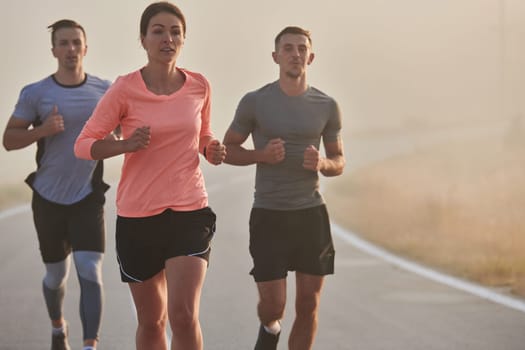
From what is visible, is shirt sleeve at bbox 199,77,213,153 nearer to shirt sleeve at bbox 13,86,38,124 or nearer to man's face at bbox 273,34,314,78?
man's face at bbox 273,34,314,78

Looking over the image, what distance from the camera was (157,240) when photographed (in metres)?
6.05

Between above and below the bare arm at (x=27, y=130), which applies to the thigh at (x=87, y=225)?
below

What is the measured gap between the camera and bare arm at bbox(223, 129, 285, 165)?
678cm

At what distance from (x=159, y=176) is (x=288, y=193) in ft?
3.99

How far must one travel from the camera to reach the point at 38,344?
29.0 ft

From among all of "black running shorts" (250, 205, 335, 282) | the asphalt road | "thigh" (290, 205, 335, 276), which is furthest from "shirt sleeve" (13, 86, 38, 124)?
"thigh" (290, 205, 335, 276)

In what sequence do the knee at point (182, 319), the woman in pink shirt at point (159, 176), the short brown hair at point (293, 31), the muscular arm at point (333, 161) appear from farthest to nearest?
1. the short brown hair at point (293, 31)
2. the muscular arm at point (333, 161)
3. the woman in pink shirt at point (159, 176)
4. the knee at point (182, 319)

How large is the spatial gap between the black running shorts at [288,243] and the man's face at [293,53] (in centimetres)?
79

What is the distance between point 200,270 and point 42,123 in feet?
7.25

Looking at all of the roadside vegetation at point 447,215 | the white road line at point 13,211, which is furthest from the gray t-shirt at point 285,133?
the white road line at point 13,211

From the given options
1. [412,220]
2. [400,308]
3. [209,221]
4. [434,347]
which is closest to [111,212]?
[412,220]

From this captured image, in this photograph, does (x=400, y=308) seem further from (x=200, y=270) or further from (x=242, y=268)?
(x=200, y=270)

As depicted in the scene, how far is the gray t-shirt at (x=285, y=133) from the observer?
7012 millimetres

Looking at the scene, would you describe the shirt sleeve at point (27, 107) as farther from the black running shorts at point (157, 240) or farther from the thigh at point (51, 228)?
the black running shorts at point (157, 240)
